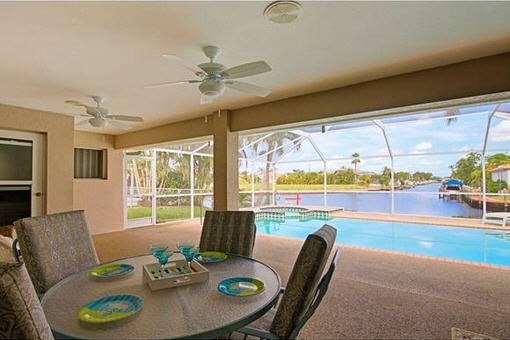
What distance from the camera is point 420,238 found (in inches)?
261

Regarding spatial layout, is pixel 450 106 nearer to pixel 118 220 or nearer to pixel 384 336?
pixel 384 336

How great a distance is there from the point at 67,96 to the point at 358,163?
8770 mm

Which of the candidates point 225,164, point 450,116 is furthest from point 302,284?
point 450,116

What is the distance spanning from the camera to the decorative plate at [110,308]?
1.27m

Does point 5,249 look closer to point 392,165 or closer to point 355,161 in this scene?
point 355,161

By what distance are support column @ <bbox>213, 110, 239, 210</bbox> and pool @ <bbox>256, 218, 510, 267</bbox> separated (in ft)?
9.69

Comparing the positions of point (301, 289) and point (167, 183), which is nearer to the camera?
point (301, 289)

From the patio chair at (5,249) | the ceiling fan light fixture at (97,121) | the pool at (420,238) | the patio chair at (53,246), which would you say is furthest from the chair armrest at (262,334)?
the pool at (420,238)

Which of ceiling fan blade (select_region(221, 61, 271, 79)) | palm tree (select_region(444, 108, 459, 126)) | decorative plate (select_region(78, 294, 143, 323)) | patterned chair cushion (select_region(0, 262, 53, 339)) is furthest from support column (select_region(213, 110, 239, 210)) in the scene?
palm tree (select_region(444, 108, 459, 126))

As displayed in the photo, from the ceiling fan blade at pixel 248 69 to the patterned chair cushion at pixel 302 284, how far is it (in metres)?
1.48

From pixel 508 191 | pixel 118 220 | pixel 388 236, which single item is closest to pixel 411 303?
pixel 388 236

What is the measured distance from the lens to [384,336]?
90.4 inches

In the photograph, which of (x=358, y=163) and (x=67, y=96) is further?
(x=358, y=163)

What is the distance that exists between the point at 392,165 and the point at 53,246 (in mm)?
9404
